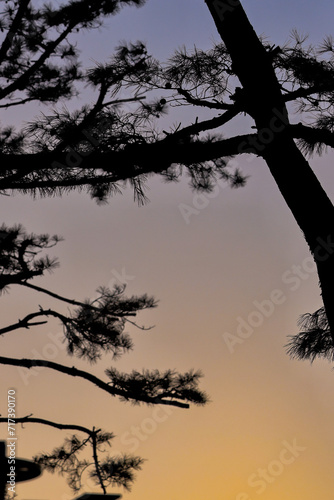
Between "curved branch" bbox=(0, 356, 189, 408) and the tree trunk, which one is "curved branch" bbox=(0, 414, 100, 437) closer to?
"curved branch" bbox=(0, 356, 189, 408)

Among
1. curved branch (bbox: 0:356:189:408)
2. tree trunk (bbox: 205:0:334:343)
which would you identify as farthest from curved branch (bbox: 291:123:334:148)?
curved branch (bbox: 0:356:189:408)

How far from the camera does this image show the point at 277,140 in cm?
279

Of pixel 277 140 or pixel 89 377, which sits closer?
pixel 277 140

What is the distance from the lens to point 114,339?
4148mm

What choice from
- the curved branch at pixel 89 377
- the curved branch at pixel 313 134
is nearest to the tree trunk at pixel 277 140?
the curved branch at pixel 313 134

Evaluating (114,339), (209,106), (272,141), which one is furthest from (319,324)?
(114,339)

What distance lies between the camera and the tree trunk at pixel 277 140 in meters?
2.56

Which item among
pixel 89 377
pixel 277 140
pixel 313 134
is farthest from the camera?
pixel 89 377

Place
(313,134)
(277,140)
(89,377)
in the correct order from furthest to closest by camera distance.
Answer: (89,377) → (313,134) → (277,140)

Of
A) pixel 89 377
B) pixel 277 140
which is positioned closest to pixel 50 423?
pixel 89 377

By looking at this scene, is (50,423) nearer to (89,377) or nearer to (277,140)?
(89,377)

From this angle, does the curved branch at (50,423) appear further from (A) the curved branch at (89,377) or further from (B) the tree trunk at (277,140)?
(B) the tree trunk at (277,140)

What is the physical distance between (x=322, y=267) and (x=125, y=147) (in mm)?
1135

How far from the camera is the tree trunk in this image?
101 inches
